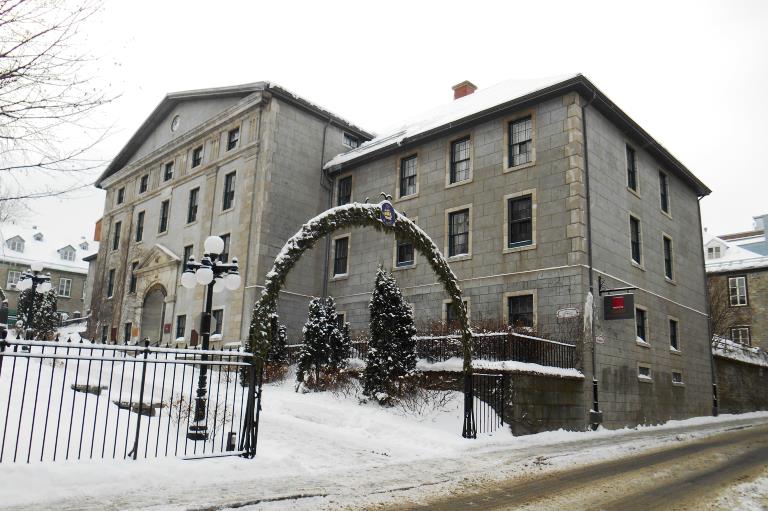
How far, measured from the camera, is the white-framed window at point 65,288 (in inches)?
2474

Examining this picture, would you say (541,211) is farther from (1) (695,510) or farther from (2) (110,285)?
(2) (110,285)

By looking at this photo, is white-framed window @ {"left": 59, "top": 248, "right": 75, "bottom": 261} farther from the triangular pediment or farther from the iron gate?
the iron gate

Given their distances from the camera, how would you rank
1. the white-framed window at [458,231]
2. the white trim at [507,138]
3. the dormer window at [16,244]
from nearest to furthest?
the white trim at [507,138], the white-framed window at [458,231], the dormer window at [16,244]

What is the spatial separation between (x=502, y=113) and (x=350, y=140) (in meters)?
10.7

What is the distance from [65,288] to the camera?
63.2m

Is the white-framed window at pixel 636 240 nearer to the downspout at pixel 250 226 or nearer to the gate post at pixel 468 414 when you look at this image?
the gate post at pixel 468 414

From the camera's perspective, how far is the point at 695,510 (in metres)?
7.09

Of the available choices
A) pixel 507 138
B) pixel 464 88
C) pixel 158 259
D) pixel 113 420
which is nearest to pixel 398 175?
pixel 507 138

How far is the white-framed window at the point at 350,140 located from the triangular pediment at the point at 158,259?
10367 millimetres

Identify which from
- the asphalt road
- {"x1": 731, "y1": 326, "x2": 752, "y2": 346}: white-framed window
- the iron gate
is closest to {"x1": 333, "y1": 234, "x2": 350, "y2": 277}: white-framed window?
the iron gate

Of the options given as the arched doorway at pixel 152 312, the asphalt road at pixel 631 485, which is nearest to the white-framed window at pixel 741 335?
the asphalt road at pixel 631 485

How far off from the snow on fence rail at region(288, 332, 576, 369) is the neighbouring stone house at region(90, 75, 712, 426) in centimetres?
84

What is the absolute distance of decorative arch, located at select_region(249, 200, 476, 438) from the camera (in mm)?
9773

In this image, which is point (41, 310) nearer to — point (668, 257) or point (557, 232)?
point (557, 232)
